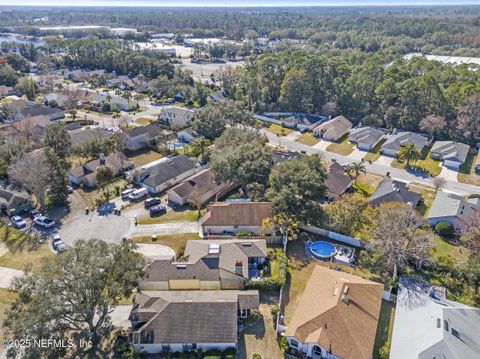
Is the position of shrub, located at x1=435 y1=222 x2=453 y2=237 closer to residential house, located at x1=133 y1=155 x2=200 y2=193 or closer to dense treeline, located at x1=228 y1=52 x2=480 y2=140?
dense treeline, located at x1=228 y1=52 x2=480 y2=140

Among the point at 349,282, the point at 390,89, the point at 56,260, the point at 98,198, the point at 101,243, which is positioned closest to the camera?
the point at 56,260

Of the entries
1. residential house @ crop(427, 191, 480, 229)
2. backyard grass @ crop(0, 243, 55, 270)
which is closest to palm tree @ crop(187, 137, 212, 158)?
backyard grass @ crop(0, 243, 55, 270)

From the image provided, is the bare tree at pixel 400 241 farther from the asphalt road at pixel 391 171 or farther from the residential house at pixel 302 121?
the residential house at pixel 302 121

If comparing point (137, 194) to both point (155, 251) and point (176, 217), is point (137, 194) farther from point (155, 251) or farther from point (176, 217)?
point (155, 251)

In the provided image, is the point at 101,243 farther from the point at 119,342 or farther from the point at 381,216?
the point at 381,216

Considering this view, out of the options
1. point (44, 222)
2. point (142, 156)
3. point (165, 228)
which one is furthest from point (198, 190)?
point (142, 156)

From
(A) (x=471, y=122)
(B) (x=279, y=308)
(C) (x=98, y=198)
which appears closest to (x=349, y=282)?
(B) (x=279, y=308)
